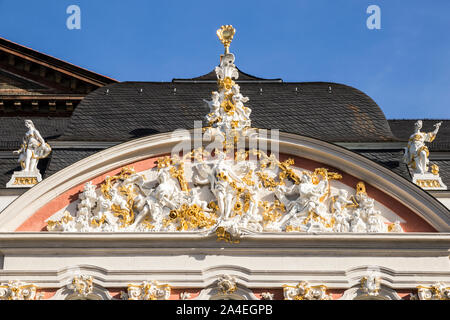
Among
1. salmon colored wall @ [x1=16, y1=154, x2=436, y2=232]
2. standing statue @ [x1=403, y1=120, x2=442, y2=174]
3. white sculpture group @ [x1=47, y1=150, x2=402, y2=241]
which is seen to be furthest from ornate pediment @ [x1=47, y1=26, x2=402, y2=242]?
standing statue @ [x1=403, y1=120, x2=442, y2=174]

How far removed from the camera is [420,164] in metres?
18.0

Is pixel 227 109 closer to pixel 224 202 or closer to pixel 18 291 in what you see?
pixel 224 202

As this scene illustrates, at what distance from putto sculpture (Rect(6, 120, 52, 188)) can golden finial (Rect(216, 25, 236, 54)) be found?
376 cm

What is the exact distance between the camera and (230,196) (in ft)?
56.0

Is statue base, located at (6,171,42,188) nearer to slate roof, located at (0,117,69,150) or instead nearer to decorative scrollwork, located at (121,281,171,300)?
slate roof, located at (0,117,69,150)

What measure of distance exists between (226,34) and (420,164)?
14.1 ft

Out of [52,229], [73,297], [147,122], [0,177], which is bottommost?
[73,297]

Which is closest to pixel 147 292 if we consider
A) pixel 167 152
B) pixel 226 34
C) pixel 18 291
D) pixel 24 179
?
pixel 18 291

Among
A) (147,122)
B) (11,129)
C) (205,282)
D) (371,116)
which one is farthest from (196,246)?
(11,129)

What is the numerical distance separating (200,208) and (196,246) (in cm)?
71

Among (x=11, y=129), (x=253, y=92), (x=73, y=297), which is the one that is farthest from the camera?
(x=11, y=129)

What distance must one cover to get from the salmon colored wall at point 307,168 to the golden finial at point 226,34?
2.68m

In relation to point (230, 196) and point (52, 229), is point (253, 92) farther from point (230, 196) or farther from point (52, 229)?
point (52, 229)

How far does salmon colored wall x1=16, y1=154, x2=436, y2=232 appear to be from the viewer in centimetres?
1695
